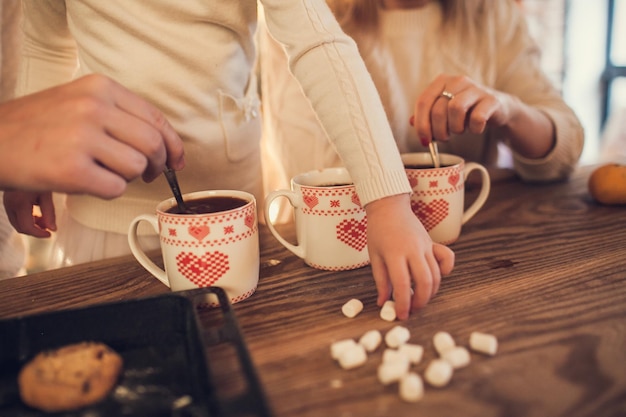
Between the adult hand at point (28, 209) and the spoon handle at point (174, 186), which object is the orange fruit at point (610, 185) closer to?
the spoon handle at point (174, 186)

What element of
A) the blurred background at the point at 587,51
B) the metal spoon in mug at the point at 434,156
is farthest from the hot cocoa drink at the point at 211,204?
the blurred background at the point at 587,51

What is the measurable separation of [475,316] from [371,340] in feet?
0.46

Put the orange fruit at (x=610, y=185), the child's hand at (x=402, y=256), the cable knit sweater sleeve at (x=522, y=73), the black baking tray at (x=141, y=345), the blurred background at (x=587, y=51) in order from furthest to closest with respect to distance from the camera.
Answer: the blurred background at (x=587, y=51), the cable knit sweater sleeve at (x=522, y=73), the orange fruit at (x=610, y=185), the child's hand at (x=402, y=256), the black baking tray at (x=141, y=345)

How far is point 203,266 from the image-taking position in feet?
1.94

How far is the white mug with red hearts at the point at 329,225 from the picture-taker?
67 centimetres

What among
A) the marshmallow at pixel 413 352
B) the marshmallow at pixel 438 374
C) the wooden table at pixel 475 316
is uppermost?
the marshmallow at pixel 438 374

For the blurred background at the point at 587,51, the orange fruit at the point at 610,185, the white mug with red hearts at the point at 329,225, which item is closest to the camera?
the white mug with red hearts at the point at 329,225

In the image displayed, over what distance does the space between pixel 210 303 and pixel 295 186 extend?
204 millimetres

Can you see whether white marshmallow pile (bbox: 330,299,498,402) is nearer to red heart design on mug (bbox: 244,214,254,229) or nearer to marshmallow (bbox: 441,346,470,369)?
marshmallow (bbox: 441,346,470,369)

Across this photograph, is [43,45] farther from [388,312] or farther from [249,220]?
[388,312]

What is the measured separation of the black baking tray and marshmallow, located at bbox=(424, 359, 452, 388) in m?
0.17

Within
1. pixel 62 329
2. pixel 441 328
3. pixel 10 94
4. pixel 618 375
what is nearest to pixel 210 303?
pixel 62 329

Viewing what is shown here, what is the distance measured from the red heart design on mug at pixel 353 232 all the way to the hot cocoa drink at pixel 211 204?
0.46 feet

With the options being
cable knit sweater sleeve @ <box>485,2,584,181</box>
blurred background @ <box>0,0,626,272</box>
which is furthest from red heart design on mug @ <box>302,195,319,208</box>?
blurred background @ <box>0,0,626,272</box>
